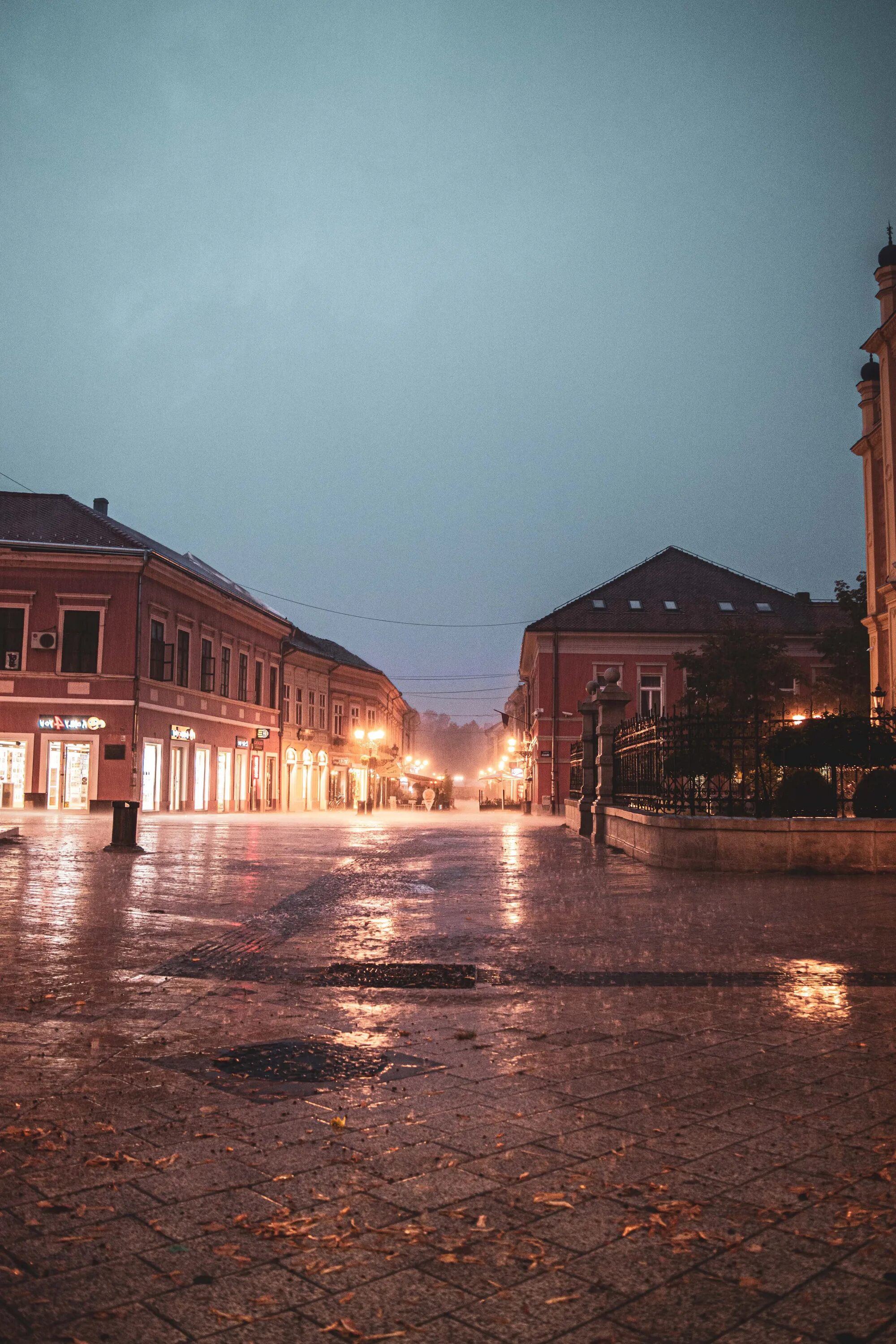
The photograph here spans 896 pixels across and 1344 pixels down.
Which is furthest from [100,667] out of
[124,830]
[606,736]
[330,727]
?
[330,727]

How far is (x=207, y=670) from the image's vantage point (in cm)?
4259

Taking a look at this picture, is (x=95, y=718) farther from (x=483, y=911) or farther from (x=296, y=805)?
(x=483, y=911)

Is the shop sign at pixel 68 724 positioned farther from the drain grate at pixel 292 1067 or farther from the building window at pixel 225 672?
the drain grate at pixel 292 1067

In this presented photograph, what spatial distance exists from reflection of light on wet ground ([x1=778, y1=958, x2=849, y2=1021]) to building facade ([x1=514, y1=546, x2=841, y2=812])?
4062cm

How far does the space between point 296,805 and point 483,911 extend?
4660 cm

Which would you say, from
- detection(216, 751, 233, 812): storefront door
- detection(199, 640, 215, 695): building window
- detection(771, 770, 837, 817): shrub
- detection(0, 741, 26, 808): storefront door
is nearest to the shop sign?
detection(0, 741, 26, 808): storefront door

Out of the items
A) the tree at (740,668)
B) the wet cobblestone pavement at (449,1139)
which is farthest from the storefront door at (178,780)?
the wet cobblestone pavement at (449,1139)

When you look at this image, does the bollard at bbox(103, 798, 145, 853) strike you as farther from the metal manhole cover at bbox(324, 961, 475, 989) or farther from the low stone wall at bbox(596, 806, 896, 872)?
the metal manhole cover at bbox(324, 961, 475, 989)

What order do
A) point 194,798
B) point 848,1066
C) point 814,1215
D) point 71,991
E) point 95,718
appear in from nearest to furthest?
point 814,1215 < point 848,1066 < point 71,991 < point 95,718 < point 194,798

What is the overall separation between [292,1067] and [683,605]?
48.1 meters

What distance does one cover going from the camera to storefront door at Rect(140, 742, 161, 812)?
1437 inches

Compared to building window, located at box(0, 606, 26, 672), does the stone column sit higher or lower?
lower

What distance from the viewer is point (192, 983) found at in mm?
6273

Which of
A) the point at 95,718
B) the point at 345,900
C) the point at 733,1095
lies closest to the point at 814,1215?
the point at 733,1095
